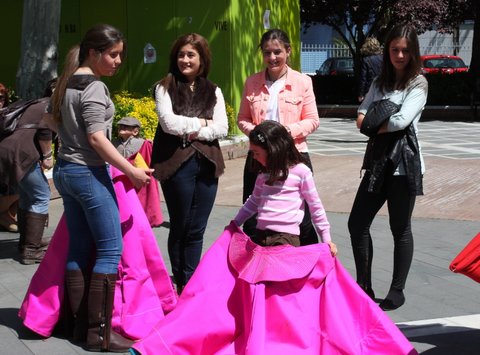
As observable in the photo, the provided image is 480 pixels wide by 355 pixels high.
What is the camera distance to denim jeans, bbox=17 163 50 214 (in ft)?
23.9

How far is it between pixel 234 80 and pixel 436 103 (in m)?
9.96

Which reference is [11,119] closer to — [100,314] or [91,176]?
[91,176]

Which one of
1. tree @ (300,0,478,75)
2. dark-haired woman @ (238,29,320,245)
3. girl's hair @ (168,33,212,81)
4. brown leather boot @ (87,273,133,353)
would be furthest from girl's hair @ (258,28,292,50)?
tree @ (300,0,478,75)

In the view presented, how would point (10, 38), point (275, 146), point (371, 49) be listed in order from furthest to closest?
point (10, 38)
point (371, 49)
point (275, 146)

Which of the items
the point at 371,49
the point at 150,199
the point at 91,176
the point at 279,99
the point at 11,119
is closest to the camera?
the point at 91,176

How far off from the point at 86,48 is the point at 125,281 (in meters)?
1.45

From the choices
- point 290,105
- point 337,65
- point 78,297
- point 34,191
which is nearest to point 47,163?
point 34,191

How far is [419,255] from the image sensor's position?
295 inches

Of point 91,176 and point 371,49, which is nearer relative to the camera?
point 91,176

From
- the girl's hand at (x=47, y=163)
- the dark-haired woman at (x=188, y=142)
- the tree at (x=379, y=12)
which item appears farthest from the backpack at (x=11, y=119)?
the tree at (x=379, y=12)

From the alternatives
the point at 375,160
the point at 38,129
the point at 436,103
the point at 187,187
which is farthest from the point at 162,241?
the point at 436,103

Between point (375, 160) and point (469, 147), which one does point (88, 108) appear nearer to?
point (375, 160)

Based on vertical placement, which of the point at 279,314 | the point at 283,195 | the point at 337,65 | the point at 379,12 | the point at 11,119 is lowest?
the point at 337,65

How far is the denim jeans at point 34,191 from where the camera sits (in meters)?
7.29
